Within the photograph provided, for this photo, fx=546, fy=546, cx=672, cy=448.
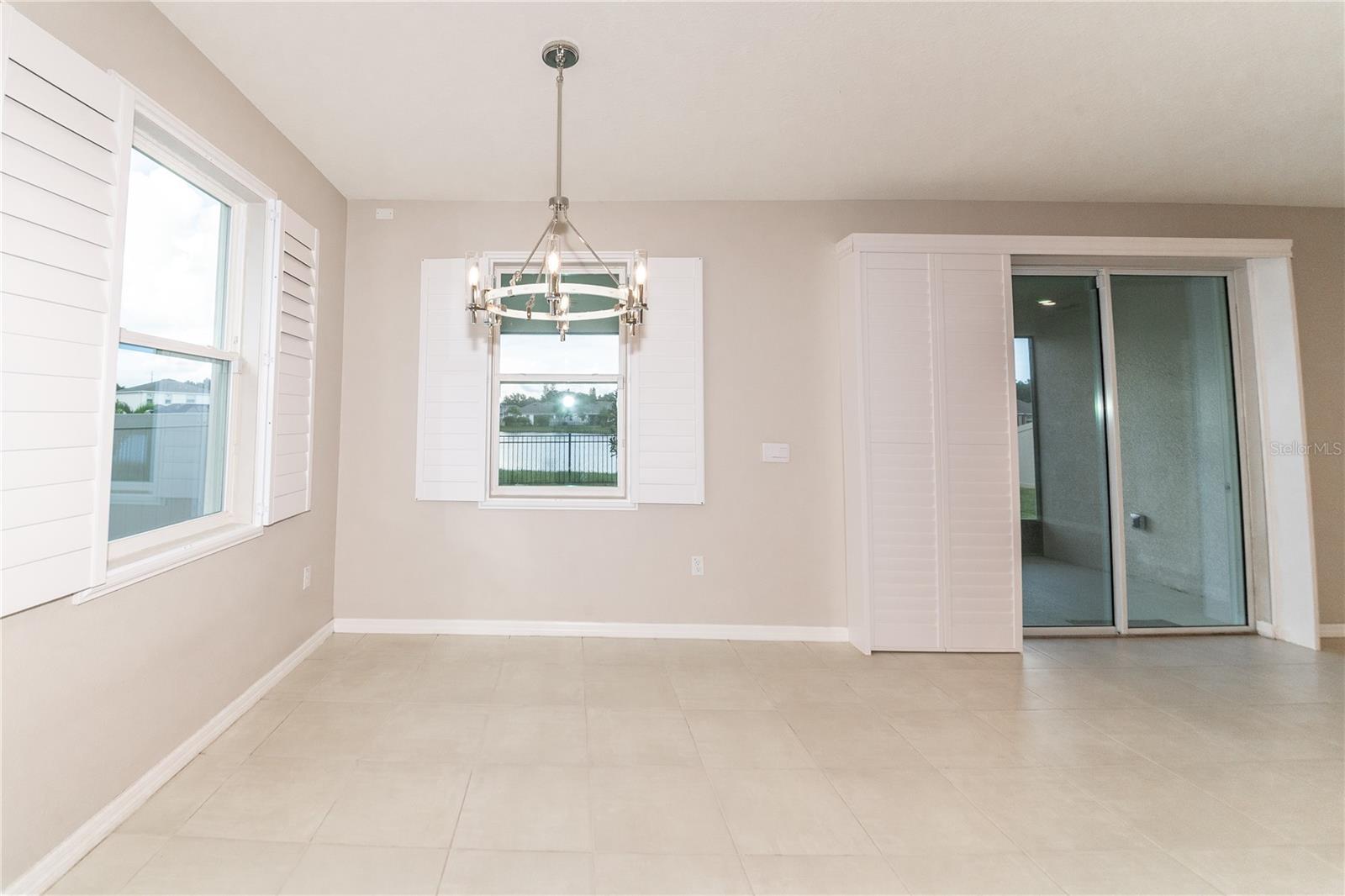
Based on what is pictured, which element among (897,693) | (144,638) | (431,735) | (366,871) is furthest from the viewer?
(897,693)

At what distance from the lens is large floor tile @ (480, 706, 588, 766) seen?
2047mm

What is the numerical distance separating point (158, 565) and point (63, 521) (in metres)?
0.43

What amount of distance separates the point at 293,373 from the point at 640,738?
7.97ft

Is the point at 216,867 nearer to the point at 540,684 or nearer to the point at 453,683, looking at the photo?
the point at 453,683

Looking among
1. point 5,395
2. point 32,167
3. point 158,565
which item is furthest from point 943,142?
point 158,565

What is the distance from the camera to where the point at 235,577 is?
2.38 m

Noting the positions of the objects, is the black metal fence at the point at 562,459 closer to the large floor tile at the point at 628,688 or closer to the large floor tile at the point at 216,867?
the large floor tile at the point at 628,688

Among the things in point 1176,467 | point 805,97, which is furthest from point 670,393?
point 1176,467

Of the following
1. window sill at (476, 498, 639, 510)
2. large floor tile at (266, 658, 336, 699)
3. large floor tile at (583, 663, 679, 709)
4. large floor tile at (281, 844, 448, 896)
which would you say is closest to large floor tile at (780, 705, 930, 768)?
large floor tile at (583, 663, 679, 709)

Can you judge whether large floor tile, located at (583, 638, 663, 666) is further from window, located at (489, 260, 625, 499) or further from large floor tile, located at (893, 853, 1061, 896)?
large floor tile, located at (893, 853, 1061, 896)

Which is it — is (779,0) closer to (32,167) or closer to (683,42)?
(683,42)

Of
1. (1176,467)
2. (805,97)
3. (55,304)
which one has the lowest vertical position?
(1176,467)

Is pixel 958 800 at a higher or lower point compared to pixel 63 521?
lower

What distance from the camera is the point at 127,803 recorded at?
1.73 m
